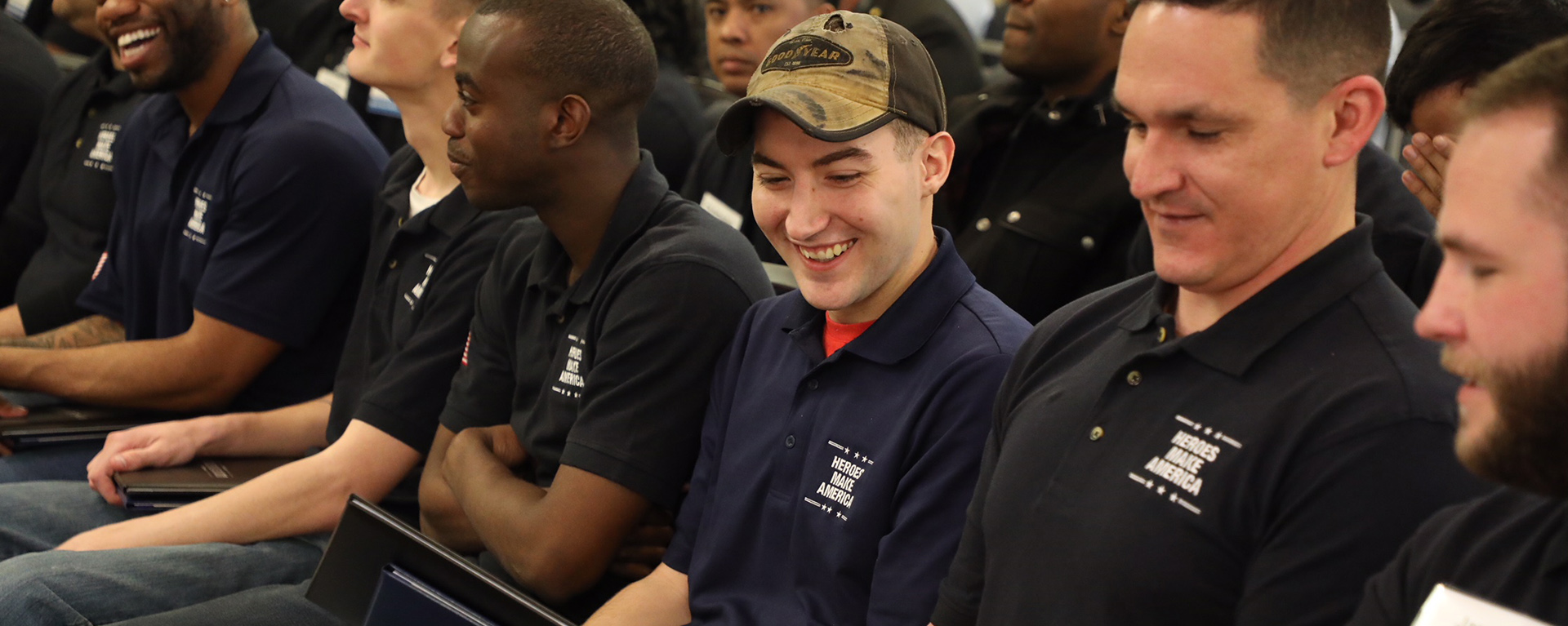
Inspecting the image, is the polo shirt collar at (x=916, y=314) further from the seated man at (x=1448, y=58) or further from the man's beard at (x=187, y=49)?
the man's beard at (x=187, y=49)

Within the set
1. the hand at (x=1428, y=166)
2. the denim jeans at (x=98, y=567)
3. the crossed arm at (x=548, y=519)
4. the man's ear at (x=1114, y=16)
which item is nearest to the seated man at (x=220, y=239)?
the denim jeans at (x=98, y=567)

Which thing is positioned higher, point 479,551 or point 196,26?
point 196,26

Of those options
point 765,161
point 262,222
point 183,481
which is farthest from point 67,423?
point 765,161

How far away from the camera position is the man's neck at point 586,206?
6.42 ft

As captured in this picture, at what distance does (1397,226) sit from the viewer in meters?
1.78

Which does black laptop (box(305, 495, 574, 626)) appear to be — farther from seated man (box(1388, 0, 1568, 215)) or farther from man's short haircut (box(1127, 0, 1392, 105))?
seated man (box(1388, 0, 1568, 215))

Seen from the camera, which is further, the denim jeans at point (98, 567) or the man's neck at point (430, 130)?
the man's neck at point (430, 130)

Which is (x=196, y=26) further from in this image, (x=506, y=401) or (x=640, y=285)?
(x=640, y=285)

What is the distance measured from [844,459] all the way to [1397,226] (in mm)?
852

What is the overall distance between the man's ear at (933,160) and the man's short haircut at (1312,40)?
0.51 metres

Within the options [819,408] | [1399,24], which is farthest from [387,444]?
[1399,24]

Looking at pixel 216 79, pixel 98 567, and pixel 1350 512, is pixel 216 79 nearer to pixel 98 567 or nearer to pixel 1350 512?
pixel 98 567

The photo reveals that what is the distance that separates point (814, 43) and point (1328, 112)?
0.65m

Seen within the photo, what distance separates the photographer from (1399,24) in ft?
9.53
